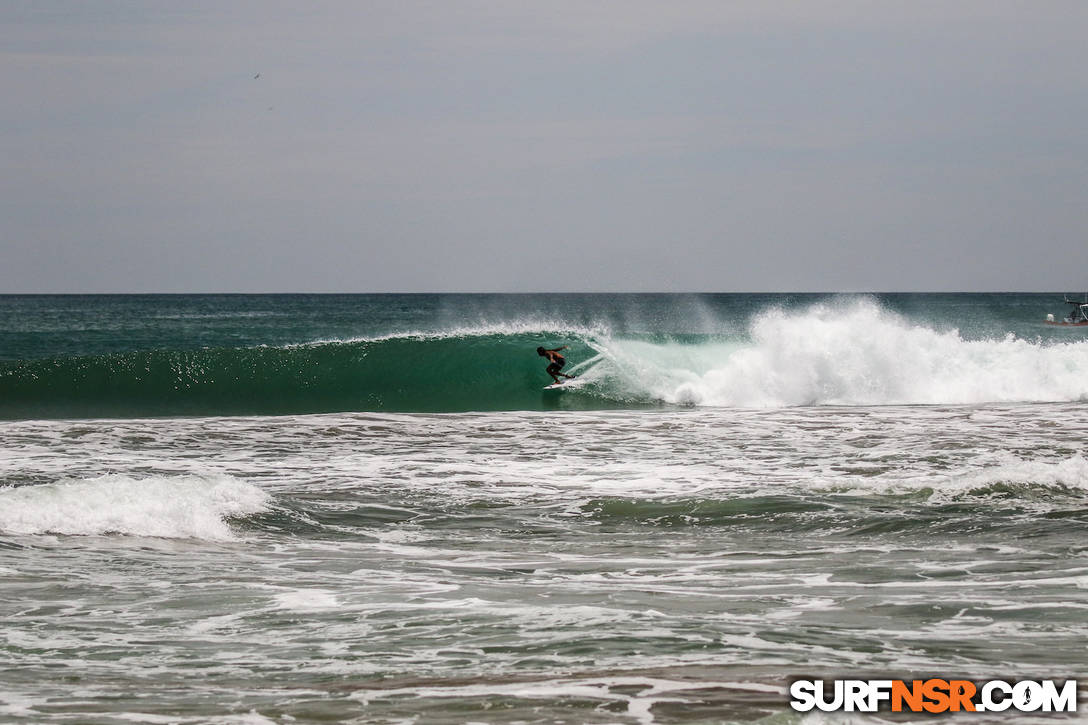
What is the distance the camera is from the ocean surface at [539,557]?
203 inches

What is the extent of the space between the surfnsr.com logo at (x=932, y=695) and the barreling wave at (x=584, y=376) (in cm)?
1724

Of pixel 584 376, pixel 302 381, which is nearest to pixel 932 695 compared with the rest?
pixel 584 376

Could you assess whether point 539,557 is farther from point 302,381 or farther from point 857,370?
point 302,381

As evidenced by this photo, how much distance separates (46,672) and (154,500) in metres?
4.86

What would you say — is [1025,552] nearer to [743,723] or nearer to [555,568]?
[555,568]

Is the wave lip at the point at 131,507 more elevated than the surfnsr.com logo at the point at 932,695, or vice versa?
the wave lip at the point at 131,507

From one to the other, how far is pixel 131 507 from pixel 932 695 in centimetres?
744

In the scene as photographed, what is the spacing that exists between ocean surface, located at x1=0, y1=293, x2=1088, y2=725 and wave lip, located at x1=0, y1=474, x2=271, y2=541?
0.12ft

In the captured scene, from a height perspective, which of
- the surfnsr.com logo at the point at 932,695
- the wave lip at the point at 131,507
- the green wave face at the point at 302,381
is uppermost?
the green wave face at the point at 302,381

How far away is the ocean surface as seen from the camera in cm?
516

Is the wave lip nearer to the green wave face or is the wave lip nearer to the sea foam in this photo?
the green wave face

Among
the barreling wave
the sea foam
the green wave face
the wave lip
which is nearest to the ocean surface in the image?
the wave lip

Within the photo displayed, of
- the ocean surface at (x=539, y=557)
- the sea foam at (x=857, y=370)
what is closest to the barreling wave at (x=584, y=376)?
the sea foam at (x=857, y=370)

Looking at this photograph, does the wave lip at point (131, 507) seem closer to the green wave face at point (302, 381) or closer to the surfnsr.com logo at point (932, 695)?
the surfnsr.com logo at point (932, 695)
